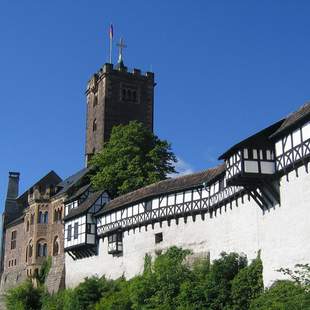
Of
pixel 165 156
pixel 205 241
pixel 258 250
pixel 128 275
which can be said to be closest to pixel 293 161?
pixel 258 250

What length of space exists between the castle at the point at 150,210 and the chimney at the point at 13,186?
122 millimetres

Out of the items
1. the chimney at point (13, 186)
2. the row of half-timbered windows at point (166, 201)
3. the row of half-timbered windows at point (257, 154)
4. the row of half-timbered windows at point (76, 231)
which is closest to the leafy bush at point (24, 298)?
the row of half-timbered windows at point (76, 231)

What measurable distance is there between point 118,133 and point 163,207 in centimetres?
1982

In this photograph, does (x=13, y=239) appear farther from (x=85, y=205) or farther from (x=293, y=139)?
(x=293, y=139)

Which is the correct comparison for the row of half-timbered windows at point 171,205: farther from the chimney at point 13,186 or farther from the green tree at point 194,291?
the chimney at point 13,186

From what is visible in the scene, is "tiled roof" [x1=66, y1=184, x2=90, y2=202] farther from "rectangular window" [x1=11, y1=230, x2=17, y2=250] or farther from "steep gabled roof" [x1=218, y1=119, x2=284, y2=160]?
"steep gabled roof" [x1=218, y1=119, x2=284, y2=160]

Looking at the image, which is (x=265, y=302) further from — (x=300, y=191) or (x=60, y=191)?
(x=60, y=191)

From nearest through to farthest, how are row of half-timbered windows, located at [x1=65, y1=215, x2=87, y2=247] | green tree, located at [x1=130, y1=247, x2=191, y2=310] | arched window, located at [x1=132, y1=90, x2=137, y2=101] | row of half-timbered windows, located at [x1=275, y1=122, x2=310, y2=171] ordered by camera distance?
row of half-timbered windows, located at [x1=275, y1=122, x2=310, y2=171]
green tree, located at [x1=130, y1=247, x2=191, y2=310]
row of half-timbered windows, located at [x1=65, y1=215, x2=87, y2=247]
arched window, located at [x1=132, y1=90, x2=137, y2=101]

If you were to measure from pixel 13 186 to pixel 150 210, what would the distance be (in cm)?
3748

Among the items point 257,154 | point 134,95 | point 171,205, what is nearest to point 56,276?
point 171,205

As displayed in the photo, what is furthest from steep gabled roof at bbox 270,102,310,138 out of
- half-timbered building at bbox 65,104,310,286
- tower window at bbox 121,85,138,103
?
tower window at bbox 121,85,138,103

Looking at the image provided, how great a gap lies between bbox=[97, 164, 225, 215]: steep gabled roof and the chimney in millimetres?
29180

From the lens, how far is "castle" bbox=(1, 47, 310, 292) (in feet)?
→ 95.5

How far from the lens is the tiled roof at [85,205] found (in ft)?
173
